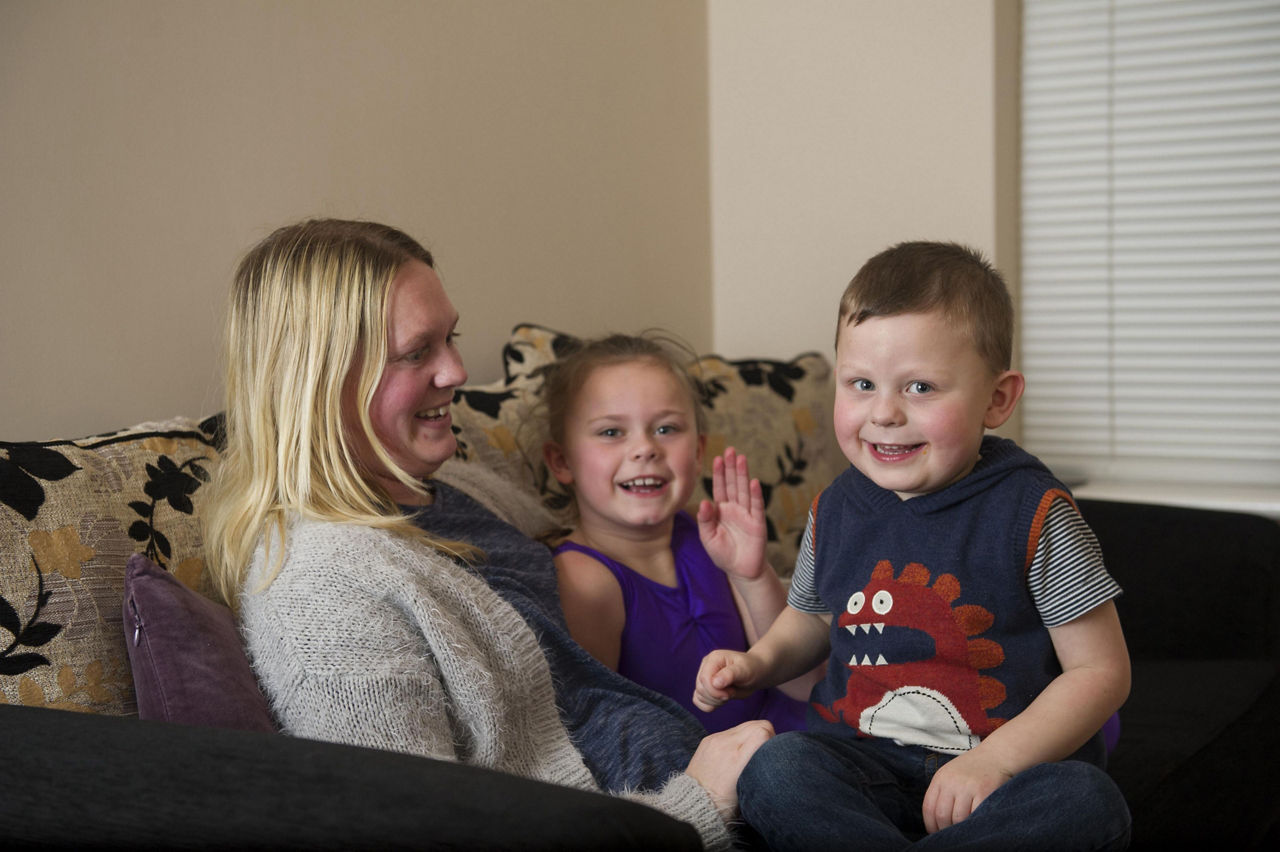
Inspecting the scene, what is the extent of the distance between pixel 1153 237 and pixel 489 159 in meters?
1.75

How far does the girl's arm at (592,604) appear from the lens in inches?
61.6

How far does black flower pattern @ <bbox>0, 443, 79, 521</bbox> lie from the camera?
3.77 ft

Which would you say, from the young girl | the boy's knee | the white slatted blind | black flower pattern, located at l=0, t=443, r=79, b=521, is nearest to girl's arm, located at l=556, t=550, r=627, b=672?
the young girl

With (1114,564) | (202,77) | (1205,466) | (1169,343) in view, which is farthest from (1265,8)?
(202,77)

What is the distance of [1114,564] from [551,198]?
138cm

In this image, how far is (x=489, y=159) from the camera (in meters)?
2.33

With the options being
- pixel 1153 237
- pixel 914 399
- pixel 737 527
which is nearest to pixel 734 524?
pixel 737 527

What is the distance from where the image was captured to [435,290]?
1.40 metres

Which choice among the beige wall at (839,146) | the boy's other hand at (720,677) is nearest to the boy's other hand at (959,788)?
the boy's other hand at (720,677)

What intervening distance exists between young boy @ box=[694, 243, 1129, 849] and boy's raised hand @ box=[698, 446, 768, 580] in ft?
0.92

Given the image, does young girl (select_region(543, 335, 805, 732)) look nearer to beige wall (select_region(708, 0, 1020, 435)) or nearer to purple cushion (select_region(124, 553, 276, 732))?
purple cushion (select_region(124, 553, 276, 732))

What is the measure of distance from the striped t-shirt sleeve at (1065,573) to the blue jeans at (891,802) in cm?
16

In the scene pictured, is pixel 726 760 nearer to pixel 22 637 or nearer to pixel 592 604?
pixel 592 604

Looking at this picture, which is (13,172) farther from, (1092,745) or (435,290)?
(1092,745)
